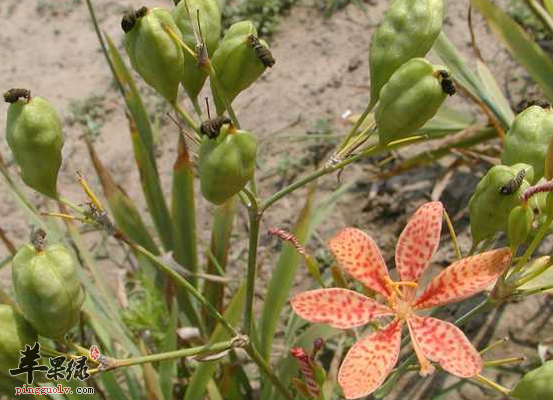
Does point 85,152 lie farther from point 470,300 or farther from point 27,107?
point 27,107

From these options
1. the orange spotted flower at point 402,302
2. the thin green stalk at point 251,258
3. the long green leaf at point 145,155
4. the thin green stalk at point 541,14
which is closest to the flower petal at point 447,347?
the orange spotted flower at point 402,302

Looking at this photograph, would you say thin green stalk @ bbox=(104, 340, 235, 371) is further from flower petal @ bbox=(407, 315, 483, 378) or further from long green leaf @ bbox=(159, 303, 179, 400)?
long green leaf @ bbox=(159, 303, 179, 400)

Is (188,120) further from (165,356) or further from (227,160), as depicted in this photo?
(165,356)

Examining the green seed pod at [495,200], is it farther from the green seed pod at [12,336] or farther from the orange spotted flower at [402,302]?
the green seed pod at [12,336]

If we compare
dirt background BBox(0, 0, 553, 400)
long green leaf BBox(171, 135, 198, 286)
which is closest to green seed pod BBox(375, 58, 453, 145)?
long green leaf BBox(171, 135, 198, 286)

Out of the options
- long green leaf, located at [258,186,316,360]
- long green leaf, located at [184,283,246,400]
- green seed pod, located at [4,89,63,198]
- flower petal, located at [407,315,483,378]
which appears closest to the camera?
flower petal, located at [407,315,483,378]

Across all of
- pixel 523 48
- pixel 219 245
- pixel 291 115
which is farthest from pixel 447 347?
pixel 291 115

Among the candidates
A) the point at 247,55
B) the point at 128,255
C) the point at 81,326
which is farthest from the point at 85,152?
the point at 247,55

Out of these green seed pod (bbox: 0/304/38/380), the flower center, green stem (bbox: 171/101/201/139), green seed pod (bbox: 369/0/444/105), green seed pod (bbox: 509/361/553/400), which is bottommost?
green seed pod (bbox: 509/361/553/400)
